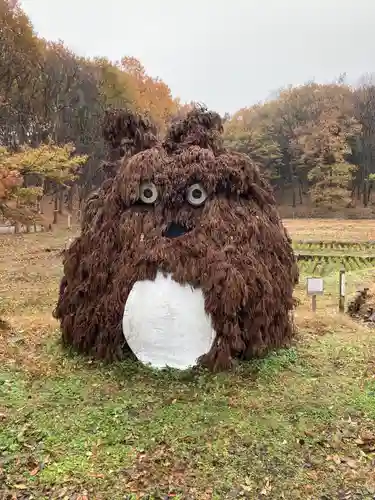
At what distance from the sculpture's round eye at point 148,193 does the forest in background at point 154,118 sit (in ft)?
54.9

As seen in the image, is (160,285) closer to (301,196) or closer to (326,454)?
(326,454)

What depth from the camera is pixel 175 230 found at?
6.38 m

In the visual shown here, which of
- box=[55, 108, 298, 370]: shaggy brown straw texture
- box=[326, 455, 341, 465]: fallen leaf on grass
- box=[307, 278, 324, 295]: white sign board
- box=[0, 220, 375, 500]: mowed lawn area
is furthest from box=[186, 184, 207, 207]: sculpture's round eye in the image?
box=[307, 278, 324, 295]: white sign board

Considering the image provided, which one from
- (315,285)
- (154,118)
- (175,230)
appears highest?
(154,118)

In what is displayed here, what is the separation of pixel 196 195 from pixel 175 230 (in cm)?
52

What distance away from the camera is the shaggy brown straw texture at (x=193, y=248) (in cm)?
602

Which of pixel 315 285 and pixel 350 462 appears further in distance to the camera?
pixel 315 285

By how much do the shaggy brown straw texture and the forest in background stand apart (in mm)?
16558

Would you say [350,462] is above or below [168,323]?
below

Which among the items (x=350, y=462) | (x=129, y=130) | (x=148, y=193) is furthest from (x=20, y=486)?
(x=129, y=130)

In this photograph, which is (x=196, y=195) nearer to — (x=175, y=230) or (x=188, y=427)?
(x=175, y=230)

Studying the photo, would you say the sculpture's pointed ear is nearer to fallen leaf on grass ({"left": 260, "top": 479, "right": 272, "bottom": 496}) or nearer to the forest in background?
fallen leaf on grass ({"left": 260, "top": 479, "right": 272, "bottom": 496})

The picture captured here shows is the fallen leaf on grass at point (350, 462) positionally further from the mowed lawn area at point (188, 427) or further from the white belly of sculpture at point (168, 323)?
the white belly of sculpture at point (168, 323)

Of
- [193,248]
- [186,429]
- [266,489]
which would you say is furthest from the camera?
[193,248]
